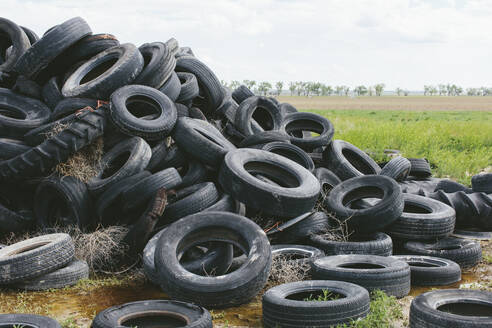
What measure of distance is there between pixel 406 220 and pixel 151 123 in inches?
186

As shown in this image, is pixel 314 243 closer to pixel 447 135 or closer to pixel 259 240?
pixel 259 240

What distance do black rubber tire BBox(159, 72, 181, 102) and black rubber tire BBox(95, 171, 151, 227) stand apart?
7.86 ft

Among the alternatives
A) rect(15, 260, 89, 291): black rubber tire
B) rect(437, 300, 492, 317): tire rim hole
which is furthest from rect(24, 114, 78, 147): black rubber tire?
rect(437, 300, 492, 317): tire rim hole

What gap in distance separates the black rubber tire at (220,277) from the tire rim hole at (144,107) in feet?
11.0

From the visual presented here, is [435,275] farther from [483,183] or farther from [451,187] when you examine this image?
[451,187]

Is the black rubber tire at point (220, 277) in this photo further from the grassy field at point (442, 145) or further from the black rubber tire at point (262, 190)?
the grassy field at point (442, 145)

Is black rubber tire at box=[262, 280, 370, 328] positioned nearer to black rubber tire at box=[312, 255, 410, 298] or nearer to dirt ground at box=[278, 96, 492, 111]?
black rubber tire at box=[312, 255, 410, 298]

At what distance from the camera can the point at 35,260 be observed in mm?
7328

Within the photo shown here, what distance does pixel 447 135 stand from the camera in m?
22.1

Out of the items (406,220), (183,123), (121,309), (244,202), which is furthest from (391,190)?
(121,309)

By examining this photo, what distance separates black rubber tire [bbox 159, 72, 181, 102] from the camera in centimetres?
1068

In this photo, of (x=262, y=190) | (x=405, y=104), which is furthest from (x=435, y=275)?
(x=405, y=104)

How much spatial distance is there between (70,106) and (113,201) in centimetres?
237

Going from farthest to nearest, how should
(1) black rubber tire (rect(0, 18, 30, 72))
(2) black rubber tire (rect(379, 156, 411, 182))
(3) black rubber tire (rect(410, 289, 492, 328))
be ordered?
(1) black rubber tire (rect(0, 18, 30, 72)) → (2) black rubber tire (rect(379, 156, 411, 182)) → (3) black rubber tire (rect(410, 289, 492, 328))
